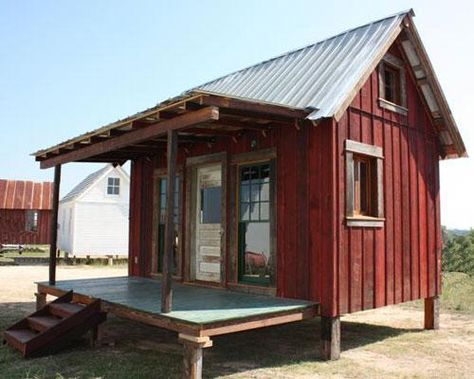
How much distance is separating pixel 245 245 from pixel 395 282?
2691 mm

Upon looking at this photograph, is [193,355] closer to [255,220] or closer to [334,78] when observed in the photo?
[255,220]

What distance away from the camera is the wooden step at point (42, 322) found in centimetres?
749

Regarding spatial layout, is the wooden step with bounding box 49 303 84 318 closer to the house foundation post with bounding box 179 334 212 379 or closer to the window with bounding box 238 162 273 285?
the house foundation post with bounding box 179 334 212 379

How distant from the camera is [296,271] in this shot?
7.78 m

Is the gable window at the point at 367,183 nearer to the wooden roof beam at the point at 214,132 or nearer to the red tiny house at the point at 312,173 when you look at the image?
the red tiny house at the point at 312,173

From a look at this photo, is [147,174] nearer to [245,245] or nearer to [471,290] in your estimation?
[245,245]

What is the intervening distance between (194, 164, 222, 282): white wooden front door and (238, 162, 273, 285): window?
0.57 metres

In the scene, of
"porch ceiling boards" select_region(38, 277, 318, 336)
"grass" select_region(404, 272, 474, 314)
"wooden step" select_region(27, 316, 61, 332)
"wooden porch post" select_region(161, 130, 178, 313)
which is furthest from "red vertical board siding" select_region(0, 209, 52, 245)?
"wooden porch post" select_region(161, 130, 178, 313)

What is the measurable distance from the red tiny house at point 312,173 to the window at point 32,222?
24.2 meters

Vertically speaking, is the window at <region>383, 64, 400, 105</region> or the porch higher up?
the window at <region>383, 64, 400, 105</region>

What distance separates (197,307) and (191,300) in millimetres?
701

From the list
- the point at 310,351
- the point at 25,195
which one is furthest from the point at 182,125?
the point at 25,195

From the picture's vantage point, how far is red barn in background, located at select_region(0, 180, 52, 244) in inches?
1286

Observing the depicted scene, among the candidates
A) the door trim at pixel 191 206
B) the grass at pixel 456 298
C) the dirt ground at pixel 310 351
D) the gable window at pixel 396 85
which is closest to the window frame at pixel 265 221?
the door trim at pixel 191 206
